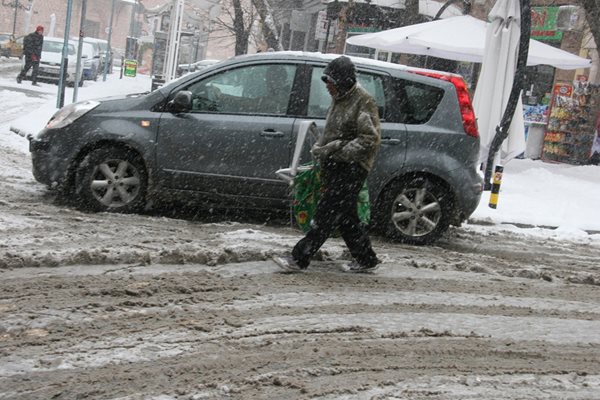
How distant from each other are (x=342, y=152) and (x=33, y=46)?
24.3 meters

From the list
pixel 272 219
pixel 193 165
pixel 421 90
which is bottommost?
pixel 272 219

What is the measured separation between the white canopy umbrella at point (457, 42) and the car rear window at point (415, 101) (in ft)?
25.8

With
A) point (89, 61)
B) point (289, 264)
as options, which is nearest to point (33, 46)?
point (89, 61)

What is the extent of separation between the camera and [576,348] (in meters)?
5.35

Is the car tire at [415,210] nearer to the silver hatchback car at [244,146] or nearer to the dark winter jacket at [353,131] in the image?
the silver hatchback car at [244,146]

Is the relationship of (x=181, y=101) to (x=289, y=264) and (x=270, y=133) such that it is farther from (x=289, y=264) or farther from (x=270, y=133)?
(x=289, y=264)

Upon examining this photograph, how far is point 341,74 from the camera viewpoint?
6203 millimetres

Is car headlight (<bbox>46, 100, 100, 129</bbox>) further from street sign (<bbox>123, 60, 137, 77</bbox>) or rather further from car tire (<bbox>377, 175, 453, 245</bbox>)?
street sign (<bbox>123, 60, 137, 77</bbox>)

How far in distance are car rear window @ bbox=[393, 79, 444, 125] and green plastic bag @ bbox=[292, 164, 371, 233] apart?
1.99m

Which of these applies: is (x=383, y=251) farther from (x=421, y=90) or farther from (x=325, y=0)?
(x=325, y=0)

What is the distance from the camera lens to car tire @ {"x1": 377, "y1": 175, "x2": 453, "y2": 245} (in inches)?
331

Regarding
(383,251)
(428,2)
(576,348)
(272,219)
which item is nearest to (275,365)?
(576,348)

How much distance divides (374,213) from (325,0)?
978 inches

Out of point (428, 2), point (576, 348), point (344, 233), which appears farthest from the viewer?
point (428, 2)
